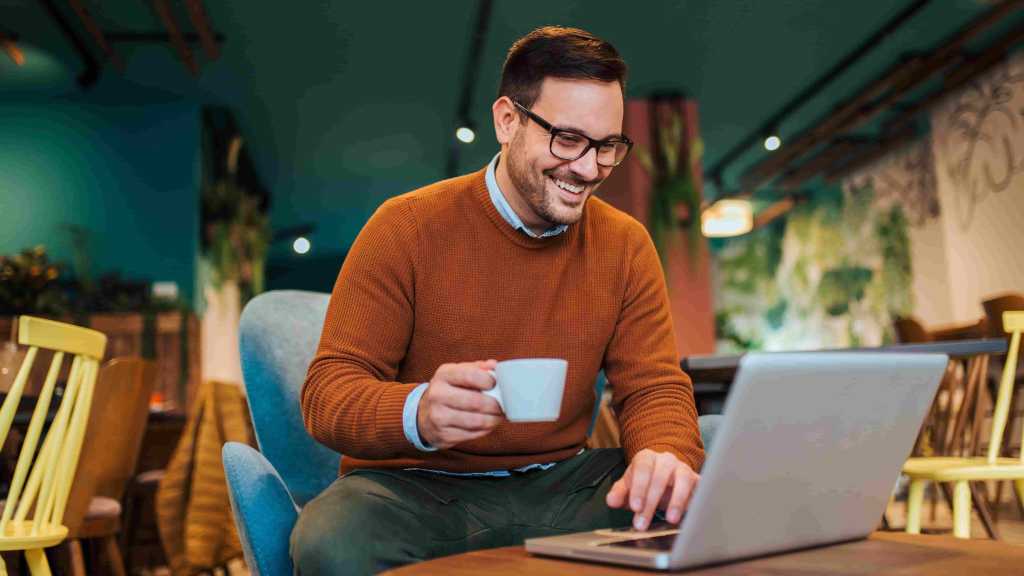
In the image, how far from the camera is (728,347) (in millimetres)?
13945

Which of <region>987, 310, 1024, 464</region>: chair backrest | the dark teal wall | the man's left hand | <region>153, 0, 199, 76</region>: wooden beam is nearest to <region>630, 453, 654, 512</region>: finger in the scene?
the man's left hand

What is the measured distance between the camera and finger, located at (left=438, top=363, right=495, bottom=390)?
1.08 m

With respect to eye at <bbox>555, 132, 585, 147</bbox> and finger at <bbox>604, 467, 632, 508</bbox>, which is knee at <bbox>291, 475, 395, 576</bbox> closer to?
finger at <bbox>604, 467, 632, 508</bbox>

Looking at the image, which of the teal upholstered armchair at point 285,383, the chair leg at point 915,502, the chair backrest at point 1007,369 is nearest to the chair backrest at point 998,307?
the chair backrest at point 1007,369

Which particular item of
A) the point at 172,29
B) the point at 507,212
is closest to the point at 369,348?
the point at 507,212

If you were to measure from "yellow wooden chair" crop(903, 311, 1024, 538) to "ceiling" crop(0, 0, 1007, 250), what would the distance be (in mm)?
4315

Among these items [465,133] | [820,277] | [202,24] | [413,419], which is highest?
[202,24]

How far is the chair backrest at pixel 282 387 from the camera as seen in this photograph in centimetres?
184

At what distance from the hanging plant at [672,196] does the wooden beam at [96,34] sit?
360 centimetres

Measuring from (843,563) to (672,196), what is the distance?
233 inches

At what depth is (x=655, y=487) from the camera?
123cm

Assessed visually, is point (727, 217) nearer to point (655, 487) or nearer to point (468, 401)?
point (655, 487)

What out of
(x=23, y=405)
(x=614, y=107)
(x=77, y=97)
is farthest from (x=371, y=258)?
(x=77, y=97)

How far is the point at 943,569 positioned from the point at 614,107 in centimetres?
98
